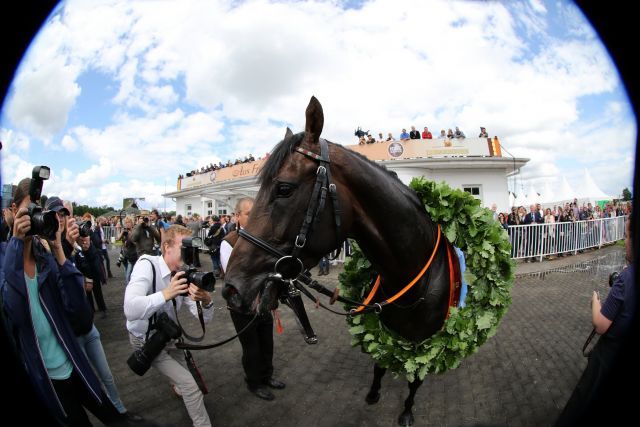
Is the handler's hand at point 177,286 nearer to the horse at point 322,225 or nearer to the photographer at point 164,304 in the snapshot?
the photographer at point 164,304

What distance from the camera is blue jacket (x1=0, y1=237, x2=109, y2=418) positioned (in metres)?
1.61

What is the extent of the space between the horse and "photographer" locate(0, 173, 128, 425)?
107 cm

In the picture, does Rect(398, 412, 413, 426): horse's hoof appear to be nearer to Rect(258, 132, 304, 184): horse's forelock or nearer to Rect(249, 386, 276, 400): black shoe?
Rect(249, 386, 276, 400): black shoe

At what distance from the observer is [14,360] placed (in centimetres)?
133

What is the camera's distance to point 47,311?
71.6 inches

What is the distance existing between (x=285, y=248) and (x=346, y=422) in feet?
7.24

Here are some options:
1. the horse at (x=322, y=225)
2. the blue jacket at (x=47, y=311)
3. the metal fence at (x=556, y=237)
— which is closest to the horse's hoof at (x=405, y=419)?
the horse at (x=322, y=225)

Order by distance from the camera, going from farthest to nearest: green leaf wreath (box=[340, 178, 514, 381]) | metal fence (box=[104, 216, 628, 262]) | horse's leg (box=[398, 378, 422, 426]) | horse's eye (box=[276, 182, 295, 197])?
metal fence (box=[104, 216, 628, 262]), horse's leg (box=[398, 378, 422, 426]), green leaf wreath (box=[340, 178, 514, 381]), horse's eye (box=[276, 182, 295, 197])

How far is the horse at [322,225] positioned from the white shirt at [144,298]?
999 mm

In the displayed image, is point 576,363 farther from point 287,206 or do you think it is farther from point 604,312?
point 287,206

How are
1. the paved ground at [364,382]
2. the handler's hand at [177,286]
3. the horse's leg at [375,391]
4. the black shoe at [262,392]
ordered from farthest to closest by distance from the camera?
the black shoe at [262,392] → the horse's leg at [375,391] → the paved ground at [364,382] → the handler's hand at [177,286]

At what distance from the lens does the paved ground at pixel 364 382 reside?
3016 millimetres

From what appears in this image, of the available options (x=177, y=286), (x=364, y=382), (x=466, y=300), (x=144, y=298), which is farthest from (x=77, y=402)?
(x=466, y=300)

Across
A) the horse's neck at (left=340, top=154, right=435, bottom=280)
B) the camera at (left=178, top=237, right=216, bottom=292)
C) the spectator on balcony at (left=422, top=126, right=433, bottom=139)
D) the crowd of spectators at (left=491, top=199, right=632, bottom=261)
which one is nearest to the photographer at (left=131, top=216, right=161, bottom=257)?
the camera at (left=178, top=237, right=216, bottom=292)
